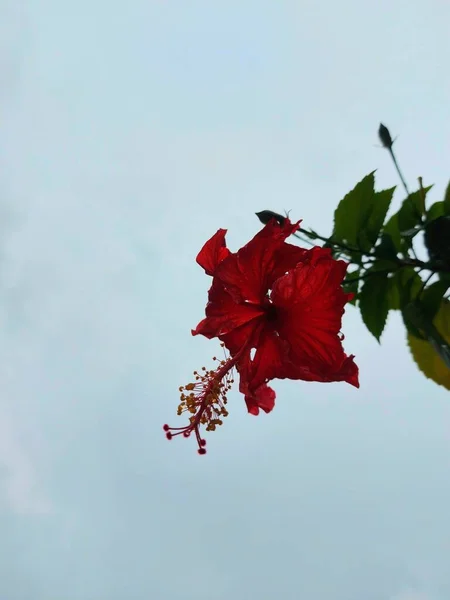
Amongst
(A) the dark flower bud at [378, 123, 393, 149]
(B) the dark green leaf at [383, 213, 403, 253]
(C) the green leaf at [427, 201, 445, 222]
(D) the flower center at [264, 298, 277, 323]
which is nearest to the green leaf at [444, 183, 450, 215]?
(C) the green leaf at [427, 201, 445, 222]

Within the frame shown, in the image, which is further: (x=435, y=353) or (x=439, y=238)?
(x=435, y=353)

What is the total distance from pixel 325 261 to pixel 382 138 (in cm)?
67

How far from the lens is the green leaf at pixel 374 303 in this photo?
1775 millimetres

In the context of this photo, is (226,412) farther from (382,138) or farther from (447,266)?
(382,138)

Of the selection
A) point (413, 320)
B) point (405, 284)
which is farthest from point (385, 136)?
point (413, 320)

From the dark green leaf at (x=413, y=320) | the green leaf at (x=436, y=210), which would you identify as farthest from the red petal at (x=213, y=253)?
the green leaf at (x=436, y=210)

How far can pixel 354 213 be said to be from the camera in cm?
182

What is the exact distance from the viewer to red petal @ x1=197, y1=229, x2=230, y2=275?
161 cm

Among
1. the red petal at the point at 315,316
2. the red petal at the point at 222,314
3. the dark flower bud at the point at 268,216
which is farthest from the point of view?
the dark flower bud at the point at 268,216

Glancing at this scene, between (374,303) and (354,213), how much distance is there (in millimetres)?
282

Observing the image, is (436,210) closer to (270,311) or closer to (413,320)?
(413,320)

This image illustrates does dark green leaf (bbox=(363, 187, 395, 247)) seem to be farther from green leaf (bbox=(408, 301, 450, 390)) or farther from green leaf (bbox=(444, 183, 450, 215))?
green leaf (bbox=(408, 301, 450, 390))

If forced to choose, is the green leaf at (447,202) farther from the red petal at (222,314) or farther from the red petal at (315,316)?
the red petal at (222,314)

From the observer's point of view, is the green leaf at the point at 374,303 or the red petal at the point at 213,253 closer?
the red petal at the point at 213,253
